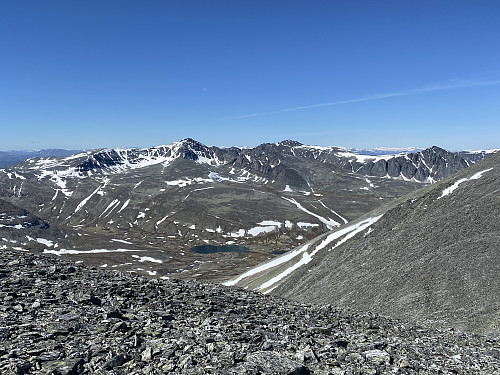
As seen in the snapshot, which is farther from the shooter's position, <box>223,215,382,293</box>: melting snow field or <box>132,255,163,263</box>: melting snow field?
<box>132,255,163,263</box>: melting snow field

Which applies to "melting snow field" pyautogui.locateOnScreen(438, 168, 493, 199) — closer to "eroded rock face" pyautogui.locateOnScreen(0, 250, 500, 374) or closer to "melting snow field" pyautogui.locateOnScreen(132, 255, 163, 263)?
"eroded rock face" pyautogui.locateOnScreen(0, 250, 500, 374)

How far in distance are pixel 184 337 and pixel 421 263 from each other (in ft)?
140

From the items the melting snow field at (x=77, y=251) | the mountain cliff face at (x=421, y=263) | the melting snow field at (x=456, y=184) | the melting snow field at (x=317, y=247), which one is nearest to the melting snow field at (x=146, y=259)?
the melting snow field at (x=77, y=251)

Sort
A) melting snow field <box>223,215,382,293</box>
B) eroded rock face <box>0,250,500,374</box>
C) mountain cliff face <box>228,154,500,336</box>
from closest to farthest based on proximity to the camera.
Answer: eroded rock face <box>0,250,500,374</box>
mountain cliff face <box>228,154,500,336</box>
melting snow field <box>223,215,382,293</box>

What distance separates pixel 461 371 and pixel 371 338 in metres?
4.71

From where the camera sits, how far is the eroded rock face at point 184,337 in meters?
13.1

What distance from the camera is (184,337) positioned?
15.7 metres

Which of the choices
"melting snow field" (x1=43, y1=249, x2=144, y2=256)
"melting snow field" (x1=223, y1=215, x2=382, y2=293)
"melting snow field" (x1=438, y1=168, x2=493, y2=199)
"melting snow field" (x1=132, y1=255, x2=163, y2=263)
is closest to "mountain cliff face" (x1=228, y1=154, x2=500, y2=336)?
"melting snow field" (x1=438, y1=168, x2=493, y2=199)

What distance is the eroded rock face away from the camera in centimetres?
1307

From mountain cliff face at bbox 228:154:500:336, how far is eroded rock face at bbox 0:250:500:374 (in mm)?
14641

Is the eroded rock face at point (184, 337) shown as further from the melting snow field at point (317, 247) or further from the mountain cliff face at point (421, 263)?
the melting snow field at point (317, 247)

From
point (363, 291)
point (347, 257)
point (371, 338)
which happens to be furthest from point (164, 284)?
point (347, 257)

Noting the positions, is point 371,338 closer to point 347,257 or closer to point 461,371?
point 461,371

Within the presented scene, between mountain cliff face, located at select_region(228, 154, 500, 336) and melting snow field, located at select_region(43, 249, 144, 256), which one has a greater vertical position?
mountain cliff face, located at select_region(228, 154, 500, 336)
